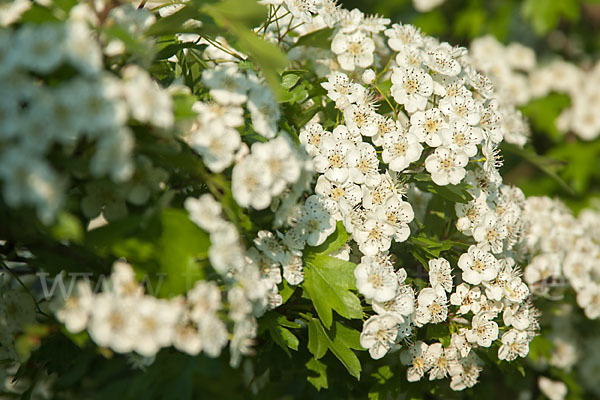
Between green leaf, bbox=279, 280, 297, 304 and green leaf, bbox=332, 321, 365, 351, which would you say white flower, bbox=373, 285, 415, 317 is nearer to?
green leaf, bbox=332, 321, 365, 351

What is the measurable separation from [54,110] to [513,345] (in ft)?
5.06

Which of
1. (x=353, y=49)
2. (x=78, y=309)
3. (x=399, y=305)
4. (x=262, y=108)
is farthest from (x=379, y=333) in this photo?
(x=353, y=49)

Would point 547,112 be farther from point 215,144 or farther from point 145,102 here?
point 145,102

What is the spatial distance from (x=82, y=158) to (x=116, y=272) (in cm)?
24

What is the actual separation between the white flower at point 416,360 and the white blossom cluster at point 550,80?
7.40 feet

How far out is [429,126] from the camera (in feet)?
5.62

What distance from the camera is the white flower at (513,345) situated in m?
1.78

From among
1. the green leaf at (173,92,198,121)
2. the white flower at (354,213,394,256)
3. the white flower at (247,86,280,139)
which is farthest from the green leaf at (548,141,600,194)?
the green leaf at (173,92,198,121)

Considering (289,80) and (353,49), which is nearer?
(289,80)

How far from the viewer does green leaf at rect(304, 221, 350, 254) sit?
161 cm

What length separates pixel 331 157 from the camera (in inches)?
63.9

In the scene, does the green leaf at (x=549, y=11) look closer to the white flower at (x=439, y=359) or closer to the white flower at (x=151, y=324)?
the white flower at (x=439, y=359)

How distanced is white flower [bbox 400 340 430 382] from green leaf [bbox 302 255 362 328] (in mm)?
286

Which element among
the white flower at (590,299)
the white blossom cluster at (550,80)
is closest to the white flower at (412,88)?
the white flower at (590,299)
